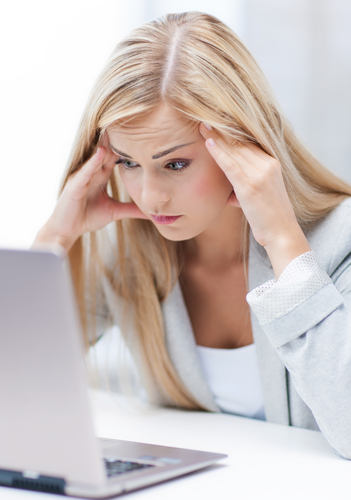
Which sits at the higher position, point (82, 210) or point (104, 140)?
point (104, 140)

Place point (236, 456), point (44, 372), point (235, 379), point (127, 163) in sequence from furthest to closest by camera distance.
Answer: point (235, 379) < point (127, 163) < point (236, 456) < point (44, 372)

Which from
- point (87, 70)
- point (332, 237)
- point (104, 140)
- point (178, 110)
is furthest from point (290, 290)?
point (87, 70)

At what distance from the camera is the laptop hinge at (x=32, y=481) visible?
22.2 inches

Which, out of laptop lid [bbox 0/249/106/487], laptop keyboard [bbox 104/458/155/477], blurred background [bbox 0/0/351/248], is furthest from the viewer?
blurred background [bbox 0/0/351/248]

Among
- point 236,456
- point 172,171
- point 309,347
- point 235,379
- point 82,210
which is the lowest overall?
point 235,379

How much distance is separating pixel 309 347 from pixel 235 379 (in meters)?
0.35

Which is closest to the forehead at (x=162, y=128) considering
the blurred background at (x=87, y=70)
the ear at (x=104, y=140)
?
the ear at (x=104, y=140)

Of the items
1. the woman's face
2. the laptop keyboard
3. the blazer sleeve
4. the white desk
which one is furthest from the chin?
the laptop keyboard

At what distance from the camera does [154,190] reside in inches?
36.7

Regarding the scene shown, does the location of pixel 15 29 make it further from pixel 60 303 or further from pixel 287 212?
pixel 60 303

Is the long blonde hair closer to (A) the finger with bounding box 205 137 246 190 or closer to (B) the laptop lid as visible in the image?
(A) the finger with bounding box 205 137 246 190

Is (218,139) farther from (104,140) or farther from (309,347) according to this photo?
(309,347)

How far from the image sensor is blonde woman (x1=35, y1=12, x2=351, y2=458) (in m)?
0.83

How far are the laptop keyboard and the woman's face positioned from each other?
0.44 m
